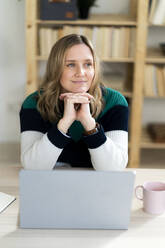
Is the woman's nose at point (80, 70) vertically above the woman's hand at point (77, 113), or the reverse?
the woman's nose at point (80, 70)

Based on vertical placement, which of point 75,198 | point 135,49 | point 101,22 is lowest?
point 75,198

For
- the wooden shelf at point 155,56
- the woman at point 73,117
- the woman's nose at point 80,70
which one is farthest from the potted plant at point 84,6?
the woman's nose at point 80,70

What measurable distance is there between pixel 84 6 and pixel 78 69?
5.00 ft

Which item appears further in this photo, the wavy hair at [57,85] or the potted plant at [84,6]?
the potted plant at [84,6]

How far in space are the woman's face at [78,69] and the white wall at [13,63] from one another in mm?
1760

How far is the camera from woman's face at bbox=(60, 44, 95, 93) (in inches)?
65.7

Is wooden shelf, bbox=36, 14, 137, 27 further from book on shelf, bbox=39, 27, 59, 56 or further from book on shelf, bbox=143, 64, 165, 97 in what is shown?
book on shelf, bbox=143, 64, 165, 97

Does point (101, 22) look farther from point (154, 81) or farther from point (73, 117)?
point (73, 117)

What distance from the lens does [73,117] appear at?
1578 millimetres

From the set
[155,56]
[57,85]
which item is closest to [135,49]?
[155,56]

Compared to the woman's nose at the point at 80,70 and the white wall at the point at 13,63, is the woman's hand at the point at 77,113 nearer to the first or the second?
the woman's nose at the point at 80,70

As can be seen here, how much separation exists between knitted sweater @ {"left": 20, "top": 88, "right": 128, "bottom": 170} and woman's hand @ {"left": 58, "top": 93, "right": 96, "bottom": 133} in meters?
0.04

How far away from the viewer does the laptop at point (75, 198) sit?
112cm

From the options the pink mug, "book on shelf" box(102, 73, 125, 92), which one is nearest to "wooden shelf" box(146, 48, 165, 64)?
"book on shelf" box(102, 73, 125, 92)
